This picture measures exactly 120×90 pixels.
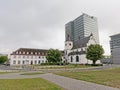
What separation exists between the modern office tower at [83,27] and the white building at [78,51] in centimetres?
4754

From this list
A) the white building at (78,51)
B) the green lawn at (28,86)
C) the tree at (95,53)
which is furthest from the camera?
the white building at (78,51)

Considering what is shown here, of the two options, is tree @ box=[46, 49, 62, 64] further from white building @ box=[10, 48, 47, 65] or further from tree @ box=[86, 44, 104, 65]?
white building @ box=[10, 48, 47, 65]

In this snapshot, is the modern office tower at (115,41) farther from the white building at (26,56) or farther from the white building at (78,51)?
the white building at (26,56)

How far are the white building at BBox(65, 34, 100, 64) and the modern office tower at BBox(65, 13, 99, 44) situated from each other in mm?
47541

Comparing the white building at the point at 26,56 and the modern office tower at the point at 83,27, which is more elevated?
the modern office tower at the point at 83,27

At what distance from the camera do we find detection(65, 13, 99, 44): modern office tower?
142875mm

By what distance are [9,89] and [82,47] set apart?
7272cm

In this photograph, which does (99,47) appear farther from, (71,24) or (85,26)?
(71,24)

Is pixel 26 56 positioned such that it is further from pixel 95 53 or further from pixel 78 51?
pixel 95 53

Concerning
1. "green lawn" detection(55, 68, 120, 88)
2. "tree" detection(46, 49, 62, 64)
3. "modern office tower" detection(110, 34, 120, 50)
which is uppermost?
"modern office tower" detection(110, 34, 120, 50)

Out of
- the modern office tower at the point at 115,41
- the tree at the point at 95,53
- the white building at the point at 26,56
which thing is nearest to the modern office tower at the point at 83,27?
the modern office tower at the point at 115,41

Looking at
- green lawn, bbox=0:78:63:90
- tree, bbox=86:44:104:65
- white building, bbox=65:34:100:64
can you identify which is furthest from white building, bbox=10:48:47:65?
green lawn, bbox=0:78:63:90

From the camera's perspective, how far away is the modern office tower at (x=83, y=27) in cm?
14288

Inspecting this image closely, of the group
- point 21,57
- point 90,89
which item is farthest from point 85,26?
point 90,89
